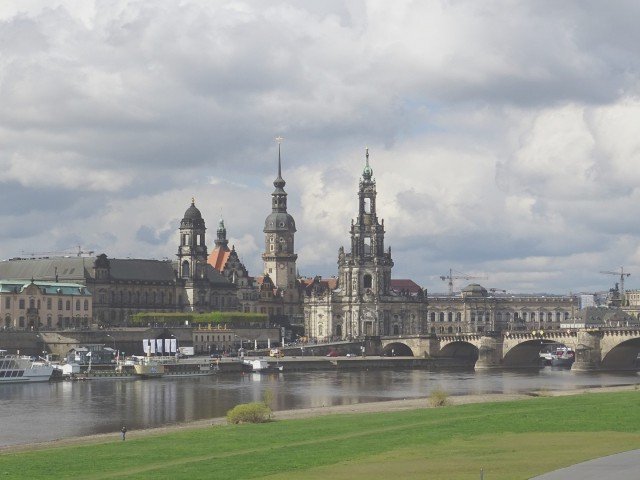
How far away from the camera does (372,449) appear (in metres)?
47.9

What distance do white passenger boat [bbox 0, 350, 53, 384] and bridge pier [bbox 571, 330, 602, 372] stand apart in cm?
6159

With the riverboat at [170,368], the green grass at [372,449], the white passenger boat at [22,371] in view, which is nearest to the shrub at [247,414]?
the green grass at [372,449]

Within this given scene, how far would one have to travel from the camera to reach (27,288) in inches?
6718

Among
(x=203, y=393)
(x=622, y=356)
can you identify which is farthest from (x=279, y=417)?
(x=622, y=356)

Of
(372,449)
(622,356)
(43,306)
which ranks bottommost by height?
(372,449)

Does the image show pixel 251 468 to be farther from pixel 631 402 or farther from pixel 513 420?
pixel 631 402

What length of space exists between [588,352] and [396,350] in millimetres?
48705

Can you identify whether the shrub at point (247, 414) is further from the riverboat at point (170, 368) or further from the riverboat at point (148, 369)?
the riverboat at point (170, 368)

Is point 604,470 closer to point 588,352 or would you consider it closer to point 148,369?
point 148,369

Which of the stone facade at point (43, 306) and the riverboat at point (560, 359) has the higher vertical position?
the stone facade at point (43, 306)

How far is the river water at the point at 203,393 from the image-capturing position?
79.8m

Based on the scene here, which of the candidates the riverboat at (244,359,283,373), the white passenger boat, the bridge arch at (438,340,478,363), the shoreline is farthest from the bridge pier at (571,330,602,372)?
the white passenger boat

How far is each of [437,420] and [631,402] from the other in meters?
12.6

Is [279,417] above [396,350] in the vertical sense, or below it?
below
